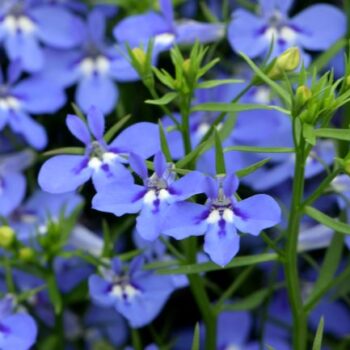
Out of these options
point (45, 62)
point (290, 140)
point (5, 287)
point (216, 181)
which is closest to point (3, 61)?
point (45, 62)

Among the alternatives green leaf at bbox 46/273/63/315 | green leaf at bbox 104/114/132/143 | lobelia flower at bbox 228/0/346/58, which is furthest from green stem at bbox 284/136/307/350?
lobelia flower at bbox 228/0/346/58

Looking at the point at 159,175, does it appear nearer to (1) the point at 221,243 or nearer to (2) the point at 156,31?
(1) the point at 221,243

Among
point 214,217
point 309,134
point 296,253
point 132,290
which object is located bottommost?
point 132,290

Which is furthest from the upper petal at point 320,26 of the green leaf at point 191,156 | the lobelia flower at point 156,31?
the green leaf at point 191,156

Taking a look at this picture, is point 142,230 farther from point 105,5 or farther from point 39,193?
point 105,5

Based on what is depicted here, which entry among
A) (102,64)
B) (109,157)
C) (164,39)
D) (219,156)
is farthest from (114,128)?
(102,64)

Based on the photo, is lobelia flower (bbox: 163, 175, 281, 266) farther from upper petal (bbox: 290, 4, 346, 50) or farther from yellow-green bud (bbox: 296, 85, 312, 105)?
upper petal (bbox: 290, 4, 346, 50)

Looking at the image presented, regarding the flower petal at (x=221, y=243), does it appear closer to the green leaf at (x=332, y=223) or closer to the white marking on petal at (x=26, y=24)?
the green leaf at (x=332, y=223)
